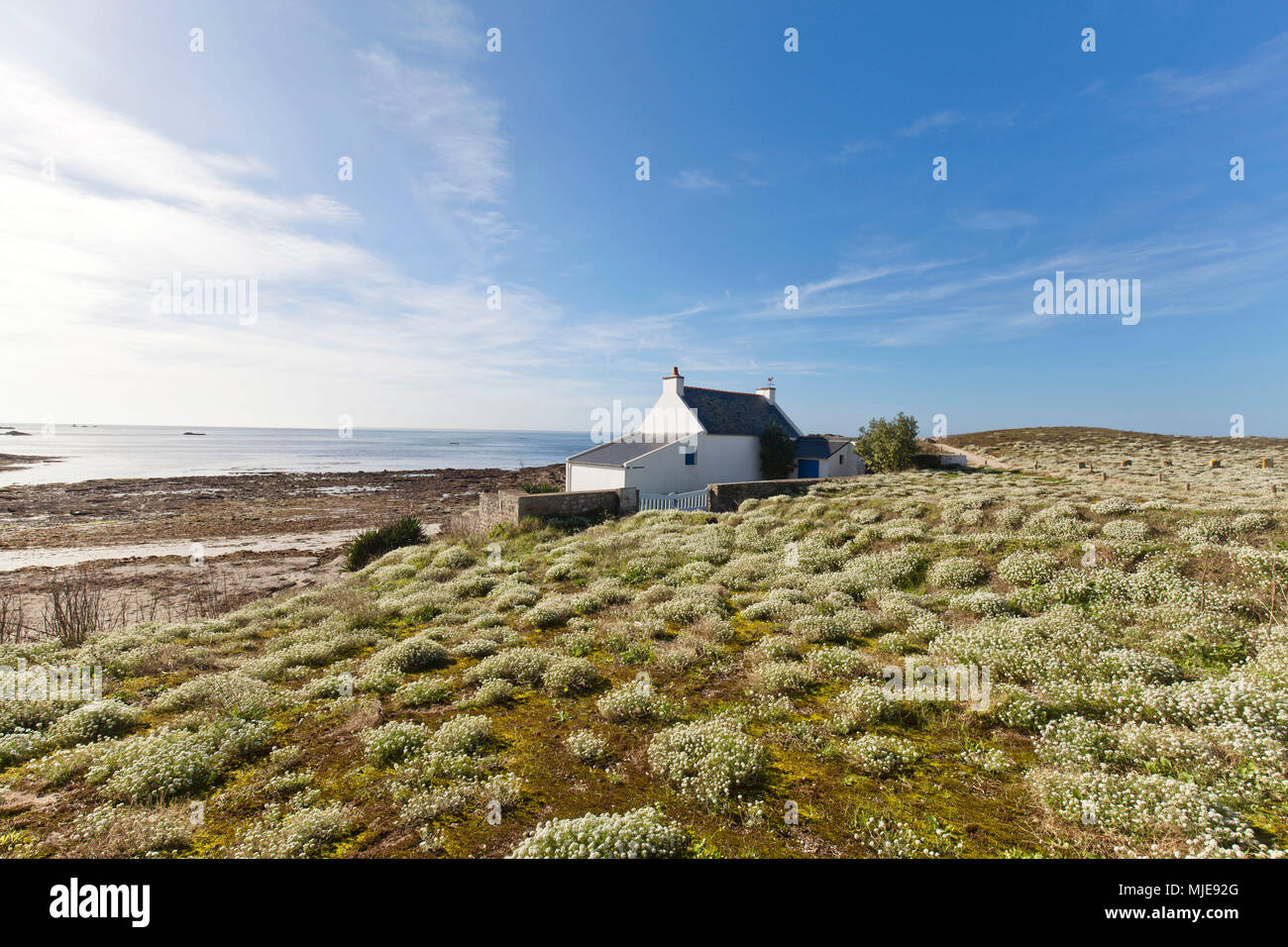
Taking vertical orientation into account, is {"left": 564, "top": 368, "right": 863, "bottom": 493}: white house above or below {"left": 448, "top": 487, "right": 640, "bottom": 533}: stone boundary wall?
above

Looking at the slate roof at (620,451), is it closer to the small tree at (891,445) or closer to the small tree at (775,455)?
the small tree at (775,455)

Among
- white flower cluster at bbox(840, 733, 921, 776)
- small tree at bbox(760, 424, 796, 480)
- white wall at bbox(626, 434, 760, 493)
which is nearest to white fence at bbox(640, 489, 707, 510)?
white wall at bbox(626, 434, 760, 493)

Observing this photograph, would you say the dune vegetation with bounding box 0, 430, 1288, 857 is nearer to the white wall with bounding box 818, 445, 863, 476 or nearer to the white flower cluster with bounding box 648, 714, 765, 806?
the white flower cluster with bounding box 648, 714, 765, 806

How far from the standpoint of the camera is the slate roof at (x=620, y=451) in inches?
1081

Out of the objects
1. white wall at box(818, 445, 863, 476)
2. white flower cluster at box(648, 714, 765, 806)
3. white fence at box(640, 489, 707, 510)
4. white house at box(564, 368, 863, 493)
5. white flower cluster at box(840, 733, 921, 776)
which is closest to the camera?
white flower cluster at box(648, 714, 765, 806)

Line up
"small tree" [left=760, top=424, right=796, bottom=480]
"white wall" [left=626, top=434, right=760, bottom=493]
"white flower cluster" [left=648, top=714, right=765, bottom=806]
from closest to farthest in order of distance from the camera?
1. "white flower cluster" [left=648, top=714, right=765, bottom=806]
2. "white wall" [left=626, top=434, right=760, bottom=493]
3. "small tree" [left=760, top=424, right=796, bottom=480]

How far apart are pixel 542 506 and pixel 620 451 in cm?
1070

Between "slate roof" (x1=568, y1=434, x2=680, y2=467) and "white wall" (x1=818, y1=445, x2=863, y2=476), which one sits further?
"white wall" (x1=818, y1=445, x2=863, y2=476)

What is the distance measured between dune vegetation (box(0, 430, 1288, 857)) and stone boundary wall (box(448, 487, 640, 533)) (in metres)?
8.11

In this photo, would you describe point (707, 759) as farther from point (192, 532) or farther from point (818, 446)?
point (192, 532)

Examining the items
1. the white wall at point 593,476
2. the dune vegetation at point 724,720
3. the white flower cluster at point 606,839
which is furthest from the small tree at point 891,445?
the white flower cluster at point 606,839

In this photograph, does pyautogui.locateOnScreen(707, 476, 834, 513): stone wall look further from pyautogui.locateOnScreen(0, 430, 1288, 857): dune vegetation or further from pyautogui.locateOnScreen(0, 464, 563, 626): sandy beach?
pyautogui.locateOnScreen(0, 464, 563, 626): sandy beach

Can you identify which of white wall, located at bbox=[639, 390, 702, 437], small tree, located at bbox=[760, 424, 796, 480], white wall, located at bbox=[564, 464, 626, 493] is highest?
white wall, located at bbox=[639, 390, 702, 437]

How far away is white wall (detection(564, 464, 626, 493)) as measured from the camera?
26.2m
